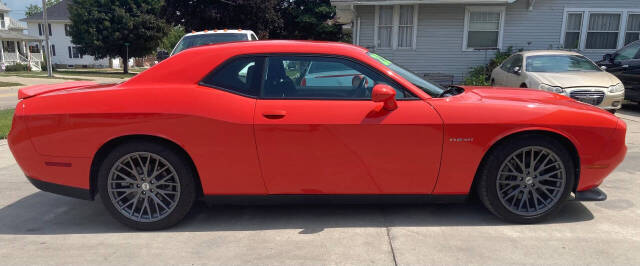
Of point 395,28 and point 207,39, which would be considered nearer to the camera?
point 207,39

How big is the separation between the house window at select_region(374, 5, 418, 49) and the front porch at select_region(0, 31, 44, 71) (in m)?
36.2

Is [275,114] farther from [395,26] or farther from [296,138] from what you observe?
[395,26]

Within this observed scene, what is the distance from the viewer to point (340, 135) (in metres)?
3.19

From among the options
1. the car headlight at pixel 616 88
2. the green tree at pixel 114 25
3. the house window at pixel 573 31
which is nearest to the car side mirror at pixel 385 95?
the car headlight at pixel 616 88

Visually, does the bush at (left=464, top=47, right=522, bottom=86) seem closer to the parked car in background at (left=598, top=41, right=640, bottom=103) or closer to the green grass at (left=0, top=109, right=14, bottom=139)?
the parked car in background at (left=598, top=41, right=640, bottom=103)

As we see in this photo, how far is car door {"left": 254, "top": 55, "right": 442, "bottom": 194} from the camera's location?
3.18 m

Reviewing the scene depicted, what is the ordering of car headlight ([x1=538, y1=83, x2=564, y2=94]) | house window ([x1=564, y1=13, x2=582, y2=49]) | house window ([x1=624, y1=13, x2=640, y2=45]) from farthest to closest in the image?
house window ([x1=564, y1=13, x2=582, y2=49])
house window ([x1=624, y1=13, x2=640, y2=45])
car headlight ([x1=538, y1=83, x2=564, y2=94])

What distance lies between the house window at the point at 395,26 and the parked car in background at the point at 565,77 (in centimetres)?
433

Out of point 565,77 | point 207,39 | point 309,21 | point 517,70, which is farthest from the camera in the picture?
point 309,21

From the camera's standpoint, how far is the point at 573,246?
120 inches

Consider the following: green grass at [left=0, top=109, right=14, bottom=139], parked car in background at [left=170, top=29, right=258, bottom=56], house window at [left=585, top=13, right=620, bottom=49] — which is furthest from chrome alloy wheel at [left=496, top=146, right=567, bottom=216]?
house window at [left=585, top=13, right=620, bottom=49]

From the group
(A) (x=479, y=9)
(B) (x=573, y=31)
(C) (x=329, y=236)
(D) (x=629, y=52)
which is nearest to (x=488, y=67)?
(A) (x=479, y=9)

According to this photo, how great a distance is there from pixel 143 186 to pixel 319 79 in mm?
1695

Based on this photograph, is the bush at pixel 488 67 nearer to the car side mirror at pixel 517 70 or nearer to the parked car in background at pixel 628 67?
the parked car in background at pixel 628 67
